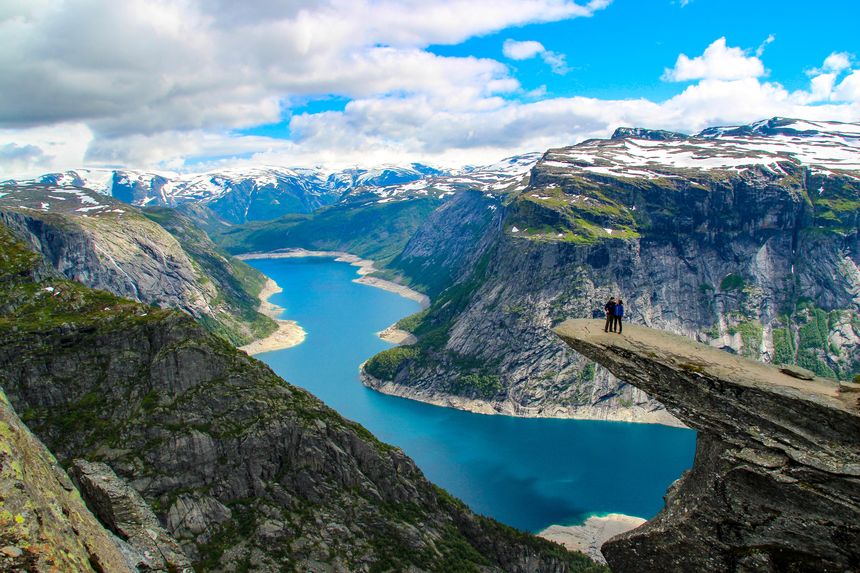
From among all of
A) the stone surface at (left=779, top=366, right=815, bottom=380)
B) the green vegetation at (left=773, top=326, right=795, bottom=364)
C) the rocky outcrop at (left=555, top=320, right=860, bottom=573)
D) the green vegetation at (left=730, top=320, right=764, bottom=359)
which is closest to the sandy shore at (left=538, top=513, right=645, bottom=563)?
the rocky outcrop at (left=555, top=320, right=860, bottom=573)

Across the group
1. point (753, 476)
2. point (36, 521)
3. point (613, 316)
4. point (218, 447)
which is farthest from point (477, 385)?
point (36, 521)

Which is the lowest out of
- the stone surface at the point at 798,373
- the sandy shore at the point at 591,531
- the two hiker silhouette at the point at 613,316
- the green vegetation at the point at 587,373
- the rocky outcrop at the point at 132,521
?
the sandy shore at the point at 591,531

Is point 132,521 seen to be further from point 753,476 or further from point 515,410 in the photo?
point 515,410

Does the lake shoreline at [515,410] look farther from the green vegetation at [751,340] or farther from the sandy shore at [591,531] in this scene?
the sandy shore at [591,531]

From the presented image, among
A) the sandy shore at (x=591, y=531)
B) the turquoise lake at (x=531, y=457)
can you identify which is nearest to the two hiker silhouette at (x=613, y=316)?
the sandy shore at (x=591, y=531)

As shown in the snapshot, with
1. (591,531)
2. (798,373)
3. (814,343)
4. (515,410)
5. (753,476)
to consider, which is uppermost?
(798,373)

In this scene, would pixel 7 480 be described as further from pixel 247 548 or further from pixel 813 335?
pixel 813 335
